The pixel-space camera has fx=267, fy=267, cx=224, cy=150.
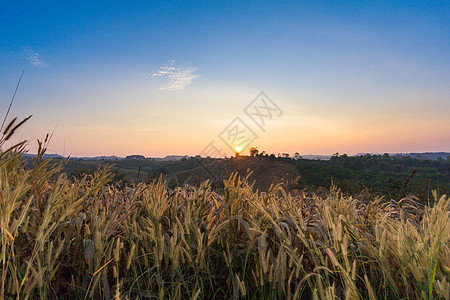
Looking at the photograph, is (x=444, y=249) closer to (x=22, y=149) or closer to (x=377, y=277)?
(x=377, y=277)

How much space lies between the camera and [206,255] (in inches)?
66.7

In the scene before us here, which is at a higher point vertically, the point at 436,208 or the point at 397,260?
the point at 436,208

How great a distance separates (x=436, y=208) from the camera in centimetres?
167

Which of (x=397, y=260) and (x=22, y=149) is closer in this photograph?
(x=397, y=260)

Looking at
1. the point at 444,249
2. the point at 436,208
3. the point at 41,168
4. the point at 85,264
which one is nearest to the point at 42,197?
the point at 41,168

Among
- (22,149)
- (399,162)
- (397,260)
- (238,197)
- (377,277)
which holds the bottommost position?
(377,277)

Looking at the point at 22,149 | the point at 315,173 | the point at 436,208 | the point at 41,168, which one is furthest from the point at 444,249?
the point at 315,173

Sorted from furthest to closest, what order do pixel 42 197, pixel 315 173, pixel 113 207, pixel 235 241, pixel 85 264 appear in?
pixel 315 173, pixel 113 207, pixel 42 197, pixel 235 241, pixel 85 264

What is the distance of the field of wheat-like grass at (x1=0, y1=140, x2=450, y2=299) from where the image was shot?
1.20m

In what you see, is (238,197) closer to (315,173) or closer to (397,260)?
(397,260)

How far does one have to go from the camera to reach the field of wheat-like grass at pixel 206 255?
1.20m

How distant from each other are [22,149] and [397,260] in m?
3.18

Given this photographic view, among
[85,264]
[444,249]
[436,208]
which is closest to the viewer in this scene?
[444,249]

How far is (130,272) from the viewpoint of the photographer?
5.17 feet
